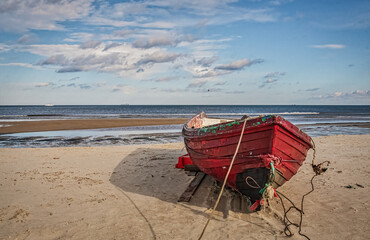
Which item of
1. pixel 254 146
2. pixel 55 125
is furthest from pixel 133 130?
pixel 254 146

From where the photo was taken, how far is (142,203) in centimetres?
537

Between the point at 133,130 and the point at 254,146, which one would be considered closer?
the point at 254,146

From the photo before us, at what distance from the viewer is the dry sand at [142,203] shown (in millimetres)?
4203

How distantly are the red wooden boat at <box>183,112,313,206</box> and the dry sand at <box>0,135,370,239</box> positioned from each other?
2.25ft

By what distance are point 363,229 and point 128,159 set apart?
274 inches

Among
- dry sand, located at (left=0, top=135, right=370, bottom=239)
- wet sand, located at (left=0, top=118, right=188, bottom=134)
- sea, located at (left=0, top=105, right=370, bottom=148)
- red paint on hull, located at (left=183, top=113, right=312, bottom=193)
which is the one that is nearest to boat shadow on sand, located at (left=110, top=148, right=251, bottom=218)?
dry sand, located at (left=0, top=135, right=370, bottom=239)

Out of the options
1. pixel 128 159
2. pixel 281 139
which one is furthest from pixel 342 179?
pixel 128 159

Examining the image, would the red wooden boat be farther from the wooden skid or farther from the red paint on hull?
the wooden skid

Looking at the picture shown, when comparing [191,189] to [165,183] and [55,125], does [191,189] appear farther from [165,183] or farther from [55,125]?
[55,125]

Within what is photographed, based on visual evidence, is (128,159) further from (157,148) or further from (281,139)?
(281,139)

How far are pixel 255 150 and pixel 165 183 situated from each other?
3.02m

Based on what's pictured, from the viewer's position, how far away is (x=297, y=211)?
16.4 ft

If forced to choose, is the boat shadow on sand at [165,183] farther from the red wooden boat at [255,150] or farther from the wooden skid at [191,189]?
the red wooden boat at [255,150]

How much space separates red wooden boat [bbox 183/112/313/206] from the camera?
169 inches
